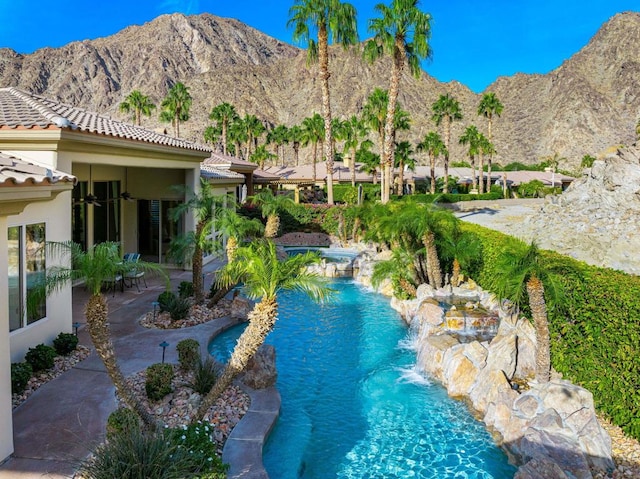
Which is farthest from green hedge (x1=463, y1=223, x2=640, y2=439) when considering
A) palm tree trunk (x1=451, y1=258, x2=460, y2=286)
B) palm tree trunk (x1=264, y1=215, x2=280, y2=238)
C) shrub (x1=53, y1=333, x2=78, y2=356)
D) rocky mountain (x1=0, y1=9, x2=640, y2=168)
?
rocky mountain (x1=0, y1=9, x2=640, y2=168)

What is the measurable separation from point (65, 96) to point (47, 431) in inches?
7163

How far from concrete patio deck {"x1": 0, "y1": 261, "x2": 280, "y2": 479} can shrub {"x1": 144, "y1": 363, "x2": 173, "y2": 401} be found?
589 mm

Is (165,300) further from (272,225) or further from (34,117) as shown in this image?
(272,225)

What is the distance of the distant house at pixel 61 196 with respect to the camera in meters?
7.47

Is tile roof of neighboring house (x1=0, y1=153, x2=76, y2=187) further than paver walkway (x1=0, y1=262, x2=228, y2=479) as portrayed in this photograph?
Yes

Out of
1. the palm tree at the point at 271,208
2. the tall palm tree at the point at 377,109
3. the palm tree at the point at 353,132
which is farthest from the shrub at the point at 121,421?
the palm tree at the point at 353,132

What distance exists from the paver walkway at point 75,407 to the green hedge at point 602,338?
24.4 ft

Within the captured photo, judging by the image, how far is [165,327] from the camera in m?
12.8

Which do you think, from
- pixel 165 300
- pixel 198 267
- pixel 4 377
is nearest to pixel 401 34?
pixel 198 267

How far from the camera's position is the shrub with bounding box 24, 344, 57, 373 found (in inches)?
368

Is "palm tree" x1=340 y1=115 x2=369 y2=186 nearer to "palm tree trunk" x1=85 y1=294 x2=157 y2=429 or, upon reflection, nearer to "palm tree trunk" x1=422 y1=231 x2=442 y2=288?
"palm tree trunk" x1=422 y1=231 x2=442 y2=288

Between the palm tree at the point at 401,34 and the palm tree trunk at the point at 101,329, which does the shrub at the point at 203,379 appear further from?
the palm tree at the point at 401,34

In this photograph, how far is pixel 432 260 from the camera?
15992mm

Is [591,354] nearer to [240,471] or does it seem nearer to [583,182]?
[240,471]
